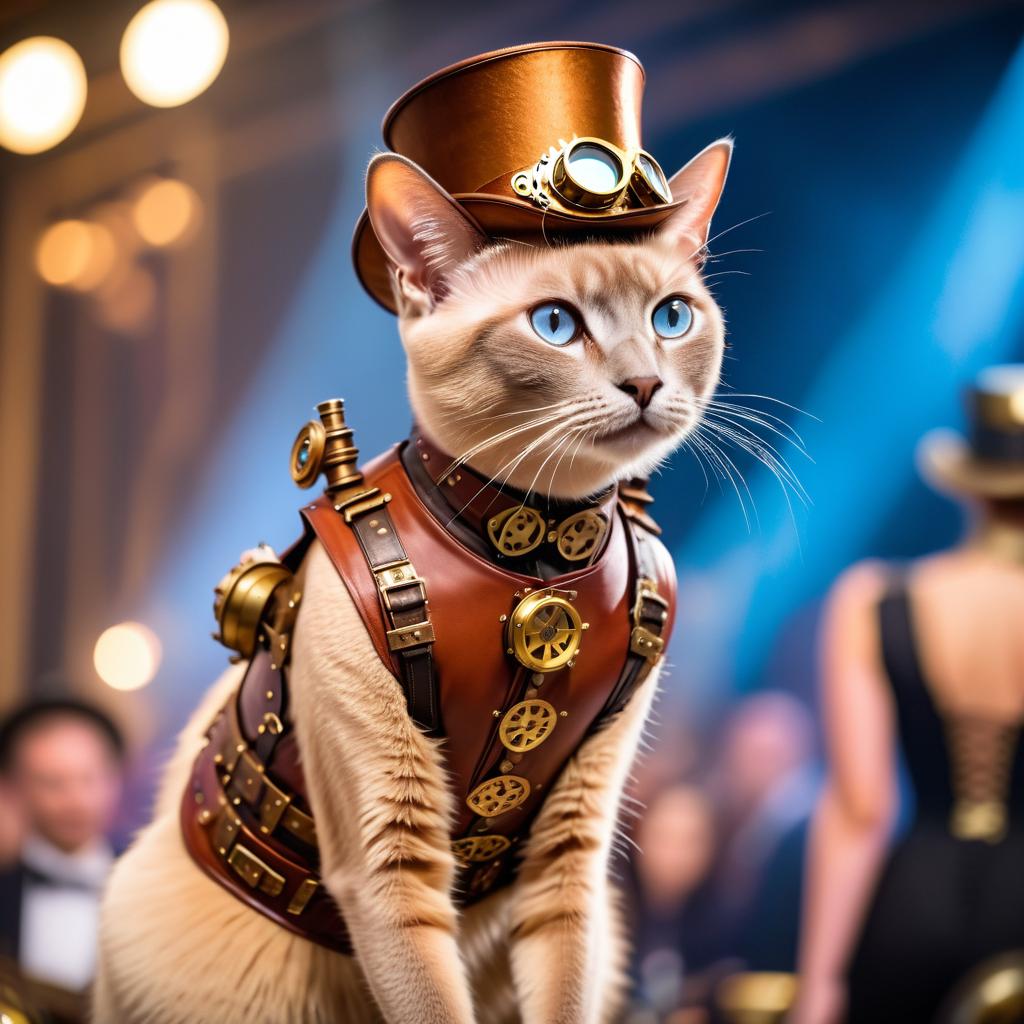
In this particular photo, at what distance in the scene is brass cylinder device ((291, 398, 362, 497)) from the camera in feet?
2.88

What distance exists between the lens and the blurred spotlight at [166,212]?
7.67 feet

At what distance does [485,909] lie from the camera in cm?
98

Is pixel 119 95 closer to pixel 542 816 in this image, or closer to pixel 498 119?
pixel 498 119

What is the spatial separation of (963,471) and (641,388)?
4.14 ft

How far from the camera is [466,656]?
2.68ft

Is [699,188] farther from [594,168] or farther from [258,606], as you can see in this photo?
[258,606]

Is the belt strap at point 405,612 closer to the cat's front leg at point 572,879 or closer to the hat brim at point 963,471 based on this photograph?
the cat's front leg at point 572,879

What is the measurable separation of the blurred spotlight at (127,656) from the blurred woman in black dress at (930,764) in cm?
138

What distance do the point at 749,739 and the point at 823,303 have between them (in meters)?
0.85

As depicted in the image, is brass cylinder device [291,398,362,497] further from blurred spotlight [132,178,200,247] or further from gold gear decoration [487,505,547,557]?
blurred spotlight [132,178,200,247]

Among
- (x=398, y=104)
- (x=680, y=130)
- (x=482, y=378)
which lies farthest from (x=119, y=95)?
(x=482, y=378)

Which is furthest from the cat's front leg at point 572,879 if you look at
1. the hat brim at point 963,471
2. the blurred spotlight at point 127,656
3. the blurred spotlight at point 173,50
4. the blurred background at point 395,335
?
the blurred spotlight at point 173,50

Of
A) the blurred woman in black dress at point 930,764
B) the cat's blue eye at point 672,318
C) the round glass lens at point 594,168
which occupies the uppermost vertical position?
the round glass lens at point 594,168

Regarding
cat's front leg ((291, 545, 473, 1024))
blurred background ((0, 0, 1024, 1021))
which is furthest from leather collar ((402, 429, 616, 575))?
blurred background ((0, 0, 1024, 1021))
